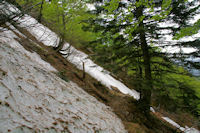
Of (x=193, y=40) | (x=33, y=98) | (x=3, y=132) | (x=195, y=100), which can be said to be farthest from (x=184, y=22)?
(x=3, y=132)

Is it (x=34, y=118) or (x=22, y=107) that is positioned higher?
(x=22, y=107)

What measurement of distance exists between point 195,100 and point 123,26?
3.94 metres

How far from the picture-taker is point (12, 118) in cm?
138

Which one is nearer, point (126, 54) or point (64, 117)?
point (64, 117)

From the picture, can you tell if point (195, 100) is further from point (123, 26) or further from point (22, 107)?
point (22, 107)

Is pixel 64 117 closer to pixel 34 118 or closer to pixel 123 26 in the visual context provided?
pixel 34 118

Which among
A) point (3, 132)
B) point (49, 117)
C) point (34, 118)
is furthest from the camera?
point (49, 117)

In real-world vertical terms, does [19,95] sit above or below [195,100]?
above

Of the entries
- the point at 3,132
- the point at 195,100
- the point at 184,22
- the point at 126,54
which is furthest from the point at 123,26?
the point at 3,132

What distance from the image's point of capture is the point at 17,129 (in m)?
1.30

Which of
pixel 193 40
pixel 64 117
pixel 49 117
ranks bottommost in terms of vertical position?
pixel 64 117

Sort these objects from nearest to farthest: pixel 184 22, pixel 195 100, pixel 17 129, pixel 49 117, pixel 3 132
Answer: pixel 3 132
pixel 17 129
pixel 49 117
pixel 195 100
pixel 184 22

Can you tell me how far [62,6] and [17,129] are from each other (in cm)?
696

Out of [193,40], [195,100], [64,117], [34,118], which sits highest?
[193,40]
